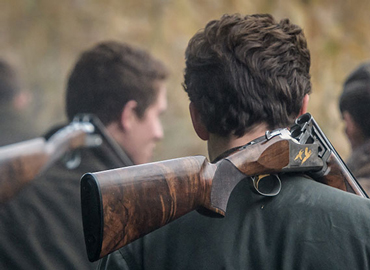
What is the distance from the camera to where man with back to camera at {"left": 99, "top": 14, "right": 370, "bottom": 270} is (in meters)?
1.27

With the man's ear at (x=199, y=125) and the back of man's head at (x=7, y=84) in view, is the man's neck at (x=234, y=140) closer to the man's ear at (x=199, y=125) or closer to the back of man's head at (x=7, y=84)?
the man's ear at (x=199, y=125)

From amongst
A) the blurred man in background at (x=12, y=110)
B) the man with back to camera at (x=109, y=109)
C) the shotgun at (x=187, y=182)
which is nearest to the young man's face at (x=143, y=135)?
the man with back to camera at (x=109, y=109)

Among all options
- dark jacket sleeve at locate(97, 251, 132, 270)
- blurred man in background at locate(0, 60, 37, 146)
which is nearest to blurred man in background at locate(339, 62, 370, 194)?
dark jacket sleeve at locate(97, 251, 132, 270)

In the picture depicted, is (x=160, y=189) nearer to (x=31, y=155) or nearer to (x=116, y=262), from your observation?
(x=116, y=262)

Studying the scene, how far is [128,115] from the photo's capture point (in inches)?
120

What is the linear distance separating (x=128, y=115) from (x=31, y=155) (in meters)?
0.61

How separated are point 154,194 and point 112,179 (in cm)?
11

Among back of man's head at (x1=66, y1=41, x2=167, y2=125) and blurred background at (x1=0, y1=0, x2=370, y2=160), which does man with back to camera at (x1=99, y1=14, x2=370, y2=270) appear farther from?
blurred background at (x1=0, y1=0, x2=370, y2=160)

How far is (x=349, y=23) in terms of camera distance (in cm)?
872

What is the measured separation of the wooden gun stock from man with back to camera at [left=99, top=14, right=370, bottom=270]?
1.23 meters

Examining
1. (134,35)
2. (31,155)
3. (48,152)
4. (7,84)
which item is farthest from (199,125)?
(134,35)

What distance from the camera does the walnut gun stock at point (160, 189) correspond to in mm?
1148

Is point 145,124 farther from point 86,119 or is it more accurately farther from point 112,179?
point 112,179

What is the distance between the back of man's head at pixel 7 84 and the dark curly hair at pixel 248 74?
4.19m
